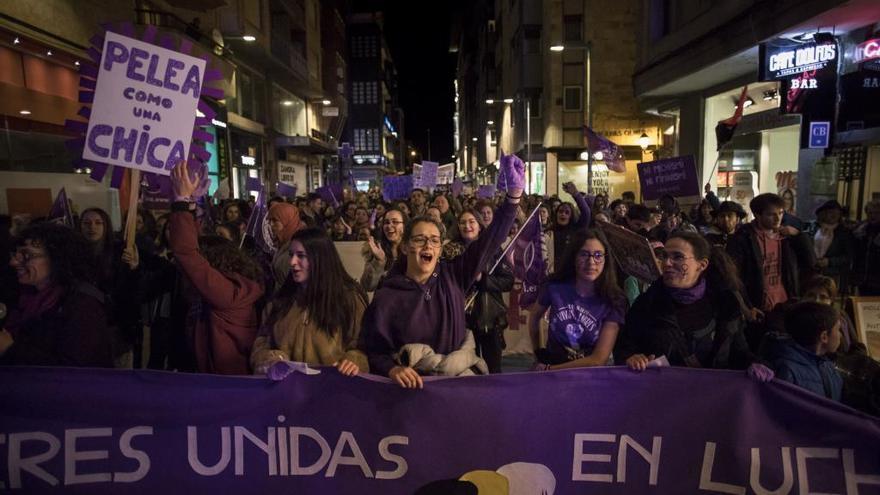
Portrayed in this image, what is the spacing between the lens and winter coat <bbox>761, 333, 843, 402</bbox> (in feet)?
9.14

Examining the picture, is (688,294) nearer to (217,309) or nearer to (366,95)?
(217,309)

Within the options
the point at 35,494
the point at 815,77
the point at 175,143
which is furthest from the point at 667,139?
the point at 35,494

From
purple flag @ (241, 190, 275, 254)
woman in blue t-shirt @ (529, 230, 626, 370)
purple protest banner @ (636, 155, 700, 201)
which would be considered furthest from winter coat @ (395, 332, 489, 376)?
purple protest banner @ (636, 155, 700, 201)

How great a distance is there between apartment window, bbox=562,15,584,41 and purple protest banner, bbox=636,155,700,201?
75.7ft

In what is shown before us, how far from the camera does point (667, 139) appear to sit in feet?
86.5

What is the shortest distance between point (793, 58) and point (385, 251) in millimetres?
9948

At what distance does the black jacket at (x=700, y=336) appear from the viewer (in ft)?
9.87

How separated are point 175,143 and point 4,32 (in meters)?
7.00

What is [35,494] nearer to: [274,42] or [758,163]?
[758,163]

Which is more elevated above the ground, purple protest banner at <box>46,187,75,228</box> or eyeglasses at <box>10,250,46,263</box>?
purple protest banner at <box>46,187,75,228</box>

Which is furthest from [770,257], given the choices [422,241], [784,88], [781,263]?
[784,88]


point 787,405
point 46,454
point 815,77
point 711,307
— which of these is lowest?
point 46,454

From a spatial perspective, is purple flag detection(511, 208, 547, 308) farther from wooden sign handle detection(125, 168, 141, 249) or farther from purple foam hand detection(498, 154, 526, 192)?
wooden sign handle detection(125, 168, 141, 249)

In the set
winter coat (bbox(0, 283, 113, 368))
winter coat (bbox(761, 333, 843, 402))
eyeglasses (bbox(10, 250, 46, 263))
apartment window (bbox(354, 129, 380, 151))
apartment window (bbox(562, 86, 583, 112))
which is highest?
apartment window (bbox(354, 129, 380, 151))
